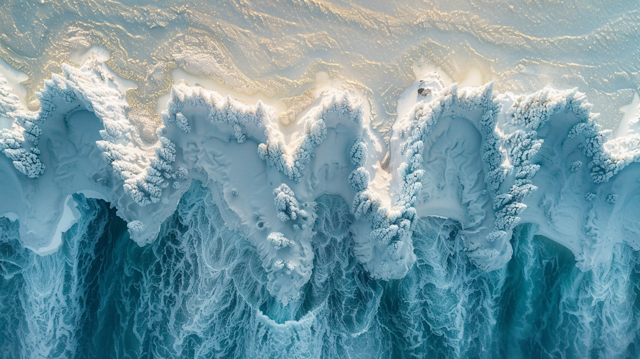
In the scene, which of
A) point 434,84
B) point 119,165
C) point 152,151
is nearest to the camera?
point 119,165

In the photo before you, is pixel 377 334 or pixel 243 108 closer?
pixel 243 108

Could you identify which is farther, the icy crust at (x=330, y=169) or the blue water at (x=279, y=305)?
the blue water at (x=279, y=305)

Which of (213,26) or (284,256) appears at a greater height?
(213,26)

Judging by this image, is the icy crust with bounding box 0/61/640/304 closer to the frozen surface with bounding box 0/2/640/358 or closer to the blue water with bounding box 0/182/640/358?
the frozen surface with bounding box 0/2/640/358

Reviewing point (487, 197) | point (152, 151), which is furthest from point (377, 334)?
point (152, 151)

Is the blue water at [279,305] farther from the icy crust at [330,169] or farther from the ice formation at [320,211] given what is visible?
the icy crust at [330,169]

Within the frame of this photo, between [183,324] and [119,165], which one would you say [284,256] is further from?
[119,165]

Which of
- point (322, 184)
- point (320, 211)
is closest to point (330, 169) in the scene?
point (322, 184)

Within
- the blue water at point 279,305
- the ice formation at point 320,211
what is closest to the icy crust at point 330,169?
the ice formation at point 320,211
